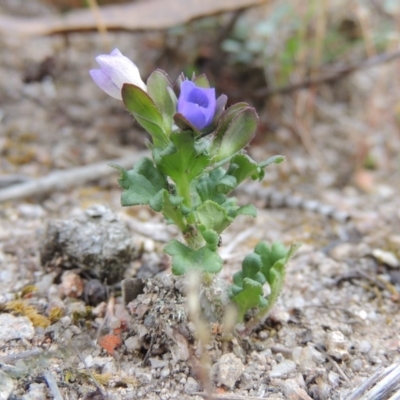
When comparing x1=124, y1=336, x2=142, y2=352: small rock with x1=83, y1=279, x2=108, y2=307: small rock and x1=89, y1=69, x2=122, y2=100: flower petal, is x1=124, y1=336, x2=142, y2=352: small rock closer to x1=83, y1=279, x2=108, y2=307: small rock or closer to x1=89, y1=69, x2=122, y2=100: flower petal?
x1=83, y1=279, x2=108, y2=307: small rock

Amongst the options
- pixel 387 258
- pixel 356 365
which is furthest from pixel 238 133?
pixel 387 258

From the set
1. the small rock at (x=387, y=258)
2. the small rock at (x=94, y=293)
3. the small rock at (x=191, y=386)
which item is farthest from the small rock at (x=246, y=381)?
the small rock at (x=387, y=258)

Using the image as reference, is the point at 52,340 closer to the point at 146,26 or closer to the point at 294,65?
the point at 146,26

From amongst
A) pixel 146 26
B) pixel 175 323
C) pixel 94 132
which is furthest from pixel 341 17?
pixel 175 323

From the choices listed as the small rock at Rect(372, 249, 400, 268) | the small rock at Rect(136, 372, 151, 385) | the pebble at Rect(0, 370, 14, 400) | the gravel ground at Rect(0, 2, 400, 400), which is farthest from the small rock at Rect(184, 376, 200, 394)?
the small rock at Rect(372, 249, 400, 268)

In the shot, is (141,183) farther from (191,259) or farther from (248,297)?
(248,297)

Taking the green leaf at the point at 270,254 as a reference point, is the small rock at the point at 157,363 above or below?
below

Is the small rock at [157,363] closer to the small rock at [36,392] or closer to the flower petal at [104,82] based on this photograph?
the small rock at [36,392]
